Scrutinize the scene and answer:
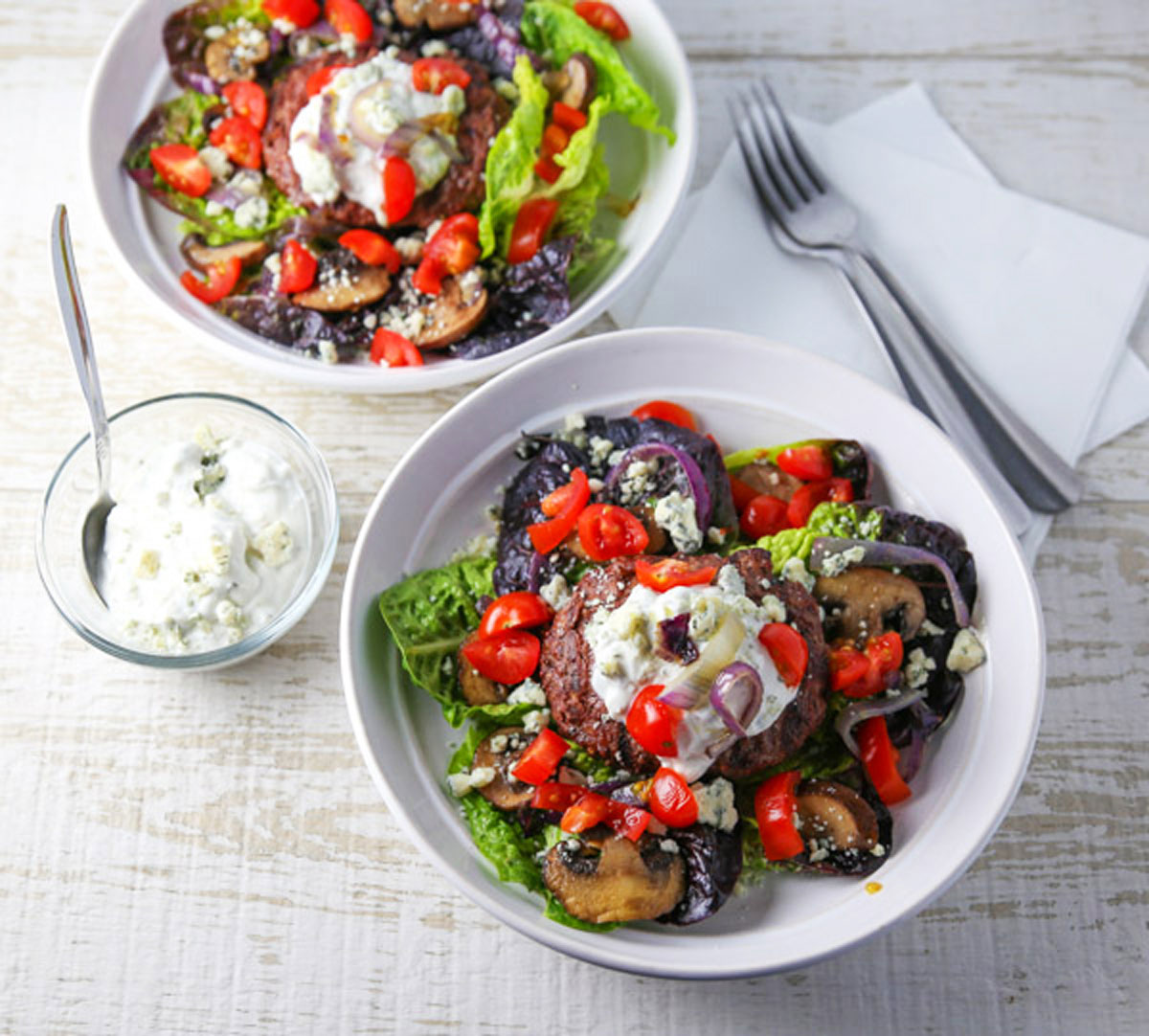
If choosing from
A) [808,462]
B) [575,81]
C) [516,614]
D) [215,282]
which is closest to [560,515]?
[516,614]

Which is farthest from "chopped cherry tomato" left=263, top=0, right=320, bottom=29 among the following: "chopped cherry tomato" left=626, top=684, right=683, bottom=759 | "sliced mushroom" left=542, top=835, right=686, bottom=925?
"sliced mushroom" left=542, top=835, right=686, bottom=925

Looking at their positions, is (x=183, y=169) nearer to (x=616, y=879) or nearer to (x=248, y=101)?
(x=248, y=101)

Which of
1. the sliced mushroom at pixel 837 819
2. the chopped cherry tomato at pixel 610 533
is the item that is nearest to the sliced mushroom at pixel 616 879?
the sliced mushroom at pixel 837 819

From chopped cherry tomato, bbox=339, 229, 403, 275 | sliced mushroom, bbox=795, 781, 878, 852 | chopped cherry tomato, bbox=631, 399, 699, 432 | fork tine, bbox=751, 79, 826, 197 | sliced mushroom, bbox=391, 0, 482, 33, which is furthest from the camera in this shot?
fork tine, bbox=751, 79, 826, 197

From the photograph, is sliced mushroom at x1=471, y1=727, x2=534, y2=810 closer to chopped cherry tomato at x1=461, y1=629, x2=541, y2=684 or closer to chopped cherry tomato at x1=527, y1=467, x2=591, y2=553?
chopped cherry tomato at x1=461, y1=629, x2=541, y2=684

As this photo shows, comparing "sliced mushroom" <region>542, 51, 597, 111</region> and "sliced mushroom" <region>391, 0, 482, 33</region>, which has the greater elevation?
"sliced mushroom" <region>391, 0, 482, 33</region>

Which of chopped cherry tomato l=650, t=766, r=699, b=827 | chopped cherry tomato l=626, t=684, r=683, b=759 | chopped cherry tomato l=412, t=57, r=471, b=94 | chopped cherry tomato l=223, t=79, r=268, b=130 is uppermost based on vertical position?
chopped cherry tomato l=412, t=57, r=471, b=94

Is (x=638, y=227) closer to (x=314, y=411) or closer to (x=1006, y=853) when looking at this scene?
(x=314, y=411)

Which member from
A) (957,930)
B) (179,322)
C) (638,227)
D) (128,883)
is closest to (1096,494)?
(957,930)
